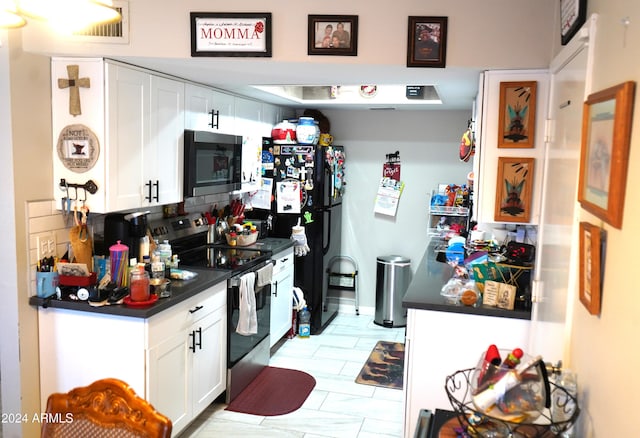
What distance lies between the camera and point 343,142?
5.64 m

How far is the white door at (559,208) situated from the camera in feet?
6.09

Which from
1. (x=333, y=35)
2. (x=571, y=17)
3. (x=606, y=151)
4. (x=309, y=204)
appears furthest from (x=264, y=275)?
(x=606, y=151)

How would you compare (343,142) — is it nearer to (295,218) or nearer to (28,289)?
(295,218)

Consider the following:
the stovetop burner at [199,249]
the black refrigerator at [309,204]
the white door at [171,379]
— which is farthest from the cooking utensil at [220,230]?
the white door at [171,379]

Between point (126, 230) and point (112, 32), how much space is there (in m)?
1.04

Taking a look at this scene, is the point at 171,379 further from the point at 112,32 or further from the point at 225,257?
the point at 112,32

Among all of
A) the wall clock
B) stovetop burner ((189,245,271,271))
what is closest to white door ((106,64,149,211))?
stovetop burner ((189,245,271,271))

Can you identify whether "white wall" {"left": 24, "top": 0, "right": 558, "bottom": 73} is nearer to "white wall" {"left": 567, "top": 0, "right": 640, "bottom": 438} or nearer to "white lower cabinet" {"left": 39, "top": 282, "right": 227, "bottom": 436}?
"white wall" {"left": 567, "top": 0, "right": 640, "bottom": 438}

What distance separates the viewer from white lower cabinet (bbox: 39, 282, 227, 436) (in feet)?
9.06

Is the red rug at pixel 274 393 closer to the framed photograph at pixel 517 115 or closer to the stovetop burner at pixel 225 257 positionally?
the stovetop burner at pixel 225 257

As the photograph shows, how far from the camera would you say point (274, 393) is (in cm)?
384

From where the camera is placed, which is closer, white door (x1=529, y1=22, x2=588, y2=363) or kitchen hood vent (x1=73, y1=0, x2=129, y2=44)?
white door (x1=529, y1=22, x2=588, y2=363)

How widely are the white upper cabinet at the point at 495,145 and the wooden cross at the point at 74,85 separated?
2018 mm

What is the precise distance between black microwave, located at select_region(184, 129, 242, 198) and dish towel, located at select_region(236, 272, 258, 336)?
2.17 feet
